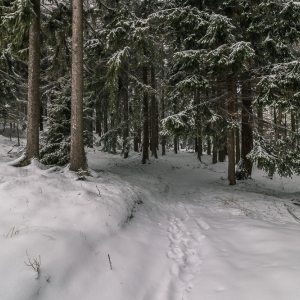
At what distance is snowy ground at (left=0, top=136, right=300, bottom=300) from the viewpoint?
107 inches

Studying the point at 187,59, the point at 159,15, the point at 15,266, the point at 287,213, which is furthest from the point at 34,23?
the point at 287,213

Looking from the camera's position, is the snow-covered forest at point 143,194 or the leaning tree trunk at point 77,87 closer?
the snow-covered forest at point 143,194

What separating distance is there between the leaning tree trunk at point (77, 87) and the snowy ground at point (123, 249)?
1.21m

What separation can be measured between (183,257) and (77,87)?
248 inches

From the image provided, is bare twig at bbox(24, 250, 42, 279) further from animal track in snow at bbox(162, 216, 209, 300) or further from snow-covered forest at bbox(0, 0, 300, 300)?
animal track in snow at bbox(162, 216, 209, 300)

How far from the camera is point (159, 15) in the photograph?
9.41 m

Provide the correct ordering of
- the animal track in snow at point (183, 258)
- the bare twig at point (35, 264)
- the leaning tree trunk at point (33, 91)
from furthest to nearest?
the leaning tree trunk at point (33, 91), the animal track in snow at point (183, 258), the bare twig at point (35, 264)

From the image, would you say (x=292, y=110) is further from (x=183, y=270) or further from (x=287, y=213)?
(x=183, y=270)

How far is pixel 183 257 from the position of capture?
4066 mm

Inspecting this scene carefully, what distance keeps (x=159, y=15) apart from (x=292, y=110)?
275 inches

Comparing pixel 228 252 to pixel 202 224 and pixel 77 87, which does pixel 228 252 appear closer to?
pixel 202 224

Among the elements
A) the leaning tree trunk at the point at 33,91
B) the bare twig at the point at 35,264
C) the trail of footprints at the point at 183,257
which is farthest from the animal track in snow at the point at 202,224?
the leaning tree trunk at the point at 33,91

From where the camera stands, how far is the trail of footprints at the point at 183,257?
3.14m

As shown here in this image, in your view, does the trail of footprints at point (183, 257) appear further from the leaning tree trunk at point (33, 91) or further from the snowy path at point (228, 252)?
the leaning tree trunk at point (33, 91)
